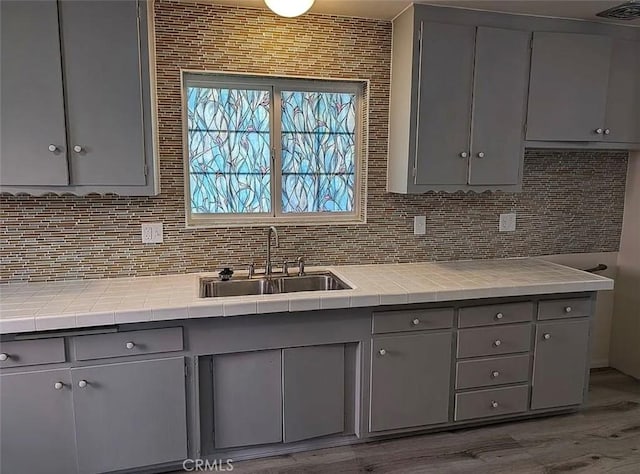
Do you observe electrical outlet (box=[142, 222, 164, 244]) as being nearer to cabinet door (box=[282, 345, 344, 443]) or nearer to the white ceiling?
cabinet door (box=[282, 345, 344, 443])

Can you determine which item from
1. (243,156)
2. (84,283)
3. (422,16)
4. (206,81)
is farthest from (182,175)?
(422,16)

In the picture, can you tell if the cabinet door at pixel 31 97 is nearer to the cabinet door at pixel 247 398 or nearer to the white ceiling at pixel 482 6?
the white ceiling at pixel 482 6

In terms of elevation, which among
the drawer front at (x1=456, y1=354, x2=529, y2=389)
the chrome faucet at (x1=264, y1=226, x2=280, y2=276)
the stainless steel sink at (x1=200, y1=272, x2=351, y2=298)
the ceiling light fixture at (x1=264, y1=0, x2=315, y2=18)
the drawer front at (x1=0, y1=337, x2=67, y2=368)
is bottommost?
the drawer front at (x1=456, y1=354, x2=529, y2=389)

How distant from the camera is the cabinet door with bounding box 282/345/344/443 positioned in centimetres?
228

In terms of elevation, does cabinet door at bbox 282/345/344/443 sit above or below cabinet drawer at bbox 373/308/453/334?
below

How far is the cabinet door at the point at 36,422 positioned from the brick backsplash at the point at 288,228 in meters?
0.67

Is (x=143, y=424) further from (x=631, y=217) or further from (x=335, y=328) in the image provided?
(x=631, y=217)

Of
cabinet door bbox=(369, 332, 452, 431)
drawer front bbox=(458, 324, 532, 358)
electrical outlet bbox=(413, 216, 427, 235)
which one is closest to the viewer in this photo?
cabinet door bbox=(369, 332, 452, 431)

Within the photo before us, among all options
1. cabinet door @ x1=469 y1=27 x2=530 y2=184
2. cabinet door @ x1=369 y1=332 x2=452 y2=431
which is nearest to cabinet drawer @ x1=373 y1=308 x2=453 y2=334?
cabinet door @ x1=369 y1=332 x2=452 y2=431

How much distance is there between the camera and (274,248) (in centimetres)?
275

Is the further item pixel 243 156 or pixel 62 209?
pixel 243 156

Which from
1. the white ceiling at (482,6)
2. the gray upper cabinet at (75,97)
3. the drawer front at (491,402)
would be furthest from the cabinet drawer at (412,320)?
the white ceiling at (482,6)

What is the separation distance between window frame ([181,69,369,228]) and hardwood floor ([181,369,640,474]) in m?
1.28

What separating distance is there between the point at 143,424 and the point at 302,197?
1.49m
